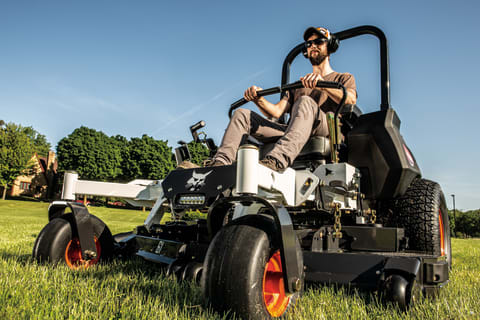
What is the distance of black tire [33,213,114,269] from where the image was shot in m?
3.07

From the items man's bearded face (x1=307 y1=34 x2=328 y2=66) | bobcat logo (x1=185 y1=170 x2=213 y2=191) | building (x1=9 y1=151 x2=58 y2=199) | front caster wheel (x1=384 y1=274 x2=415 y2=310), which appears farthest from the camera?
building (x1=9 y1=151 x2=58 y2=199)

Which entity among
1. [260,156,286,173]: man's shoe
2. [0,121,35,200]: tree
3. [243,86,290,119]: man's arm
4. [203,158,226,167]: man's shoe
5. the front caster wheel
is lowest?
the front caster wheel

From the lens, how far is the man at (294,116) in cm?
262

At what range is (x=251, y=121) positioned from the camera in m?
3.33

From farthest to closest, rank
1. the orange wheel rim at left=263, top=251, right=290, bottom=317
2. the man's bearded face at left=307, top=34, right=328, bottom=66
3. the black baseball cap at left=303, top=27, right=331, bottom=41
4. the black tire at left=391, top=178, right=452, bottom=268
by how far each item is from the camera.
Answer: the man's bearded face at left=307, top=34, right=328, bottom=66
the black baseball cap at left=303, top=27, right=331, bottom=41
the black tire at left=391, top=178, right=452, bottom=268
the orange wheel rim at left=263, top=251, right=290, bottom=317

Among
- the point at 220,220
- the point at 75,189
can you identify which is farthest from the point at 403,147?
the point at 75,189

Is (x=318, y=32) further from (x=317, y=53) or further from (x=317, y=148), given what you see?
(x=317, y=148)

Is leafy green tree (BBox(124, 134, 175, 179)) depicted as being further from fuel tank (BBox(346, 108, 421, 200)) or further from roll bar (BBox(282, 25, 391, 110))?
fuel tank (BBox(346, 108, 421, 200))

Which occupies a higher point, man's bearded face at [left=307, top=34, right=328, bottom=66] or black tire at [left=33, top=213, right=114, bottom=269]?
man's bearded face at [left=307, top=34, right=328, bottom=66]

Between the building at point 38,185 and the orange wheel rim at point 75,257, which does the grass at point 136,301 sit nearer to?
the orange wheel rim at point 75,257

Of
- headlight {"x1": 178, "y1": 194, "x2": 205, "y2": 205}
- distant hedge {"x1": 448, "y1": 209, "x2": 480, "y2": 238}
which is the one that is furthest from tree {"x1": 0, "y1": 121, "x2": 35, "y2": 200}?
distant hedge {"x1": 448, "y1": 209, "x2": 480, "y2": 238}

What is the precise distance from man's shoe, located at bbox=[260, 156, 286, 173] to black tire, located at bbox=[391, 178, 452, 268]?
Result: 1876 millimetres

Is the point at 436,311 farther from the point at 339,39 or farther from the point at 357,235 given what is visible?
the point at 339,39

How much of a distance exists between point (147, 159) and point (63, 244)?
46.0 meters
